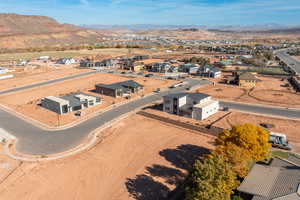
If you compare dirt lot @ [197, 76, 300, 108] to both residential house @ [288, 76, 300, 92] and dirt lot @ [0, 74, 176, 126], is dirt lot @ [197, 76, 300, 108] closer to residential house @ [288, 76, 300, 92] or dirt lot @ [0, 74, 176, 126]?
residential house @ [288, 76, 300, 92]

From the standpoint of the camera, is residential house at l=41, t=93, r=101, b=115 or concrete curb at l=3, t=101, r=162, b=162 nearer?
concrete curb at l=3, t=101, r=162, b=162

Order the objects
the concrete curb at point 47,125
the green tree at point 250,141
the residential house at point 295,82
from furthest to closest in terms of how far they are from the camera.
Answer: the residential house at point 295,82 < the concrete curb at point 47,125 < the green tree at point 250,141

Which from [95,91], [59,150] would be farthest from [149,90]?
[59,150]

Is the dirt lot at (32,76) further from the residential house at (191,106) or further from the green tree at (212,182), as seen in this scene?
the green tree at (212,182)

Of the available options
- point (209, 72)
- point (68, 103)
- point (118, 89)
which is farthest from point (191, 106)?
point (209, 72)

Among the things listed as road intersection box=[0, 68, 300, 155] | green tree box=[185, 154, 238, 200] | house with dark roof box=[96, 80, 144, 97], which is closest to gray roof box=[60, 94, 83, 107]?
road intersection box=[0, 68, 300, 155]

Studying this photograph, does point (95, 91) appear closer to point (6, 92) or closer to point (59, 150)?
point (6, 92)

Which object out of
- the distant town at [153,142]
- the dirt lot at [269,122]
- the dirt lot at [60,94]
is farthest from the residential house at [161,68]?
the dirt lot at [269,122]
